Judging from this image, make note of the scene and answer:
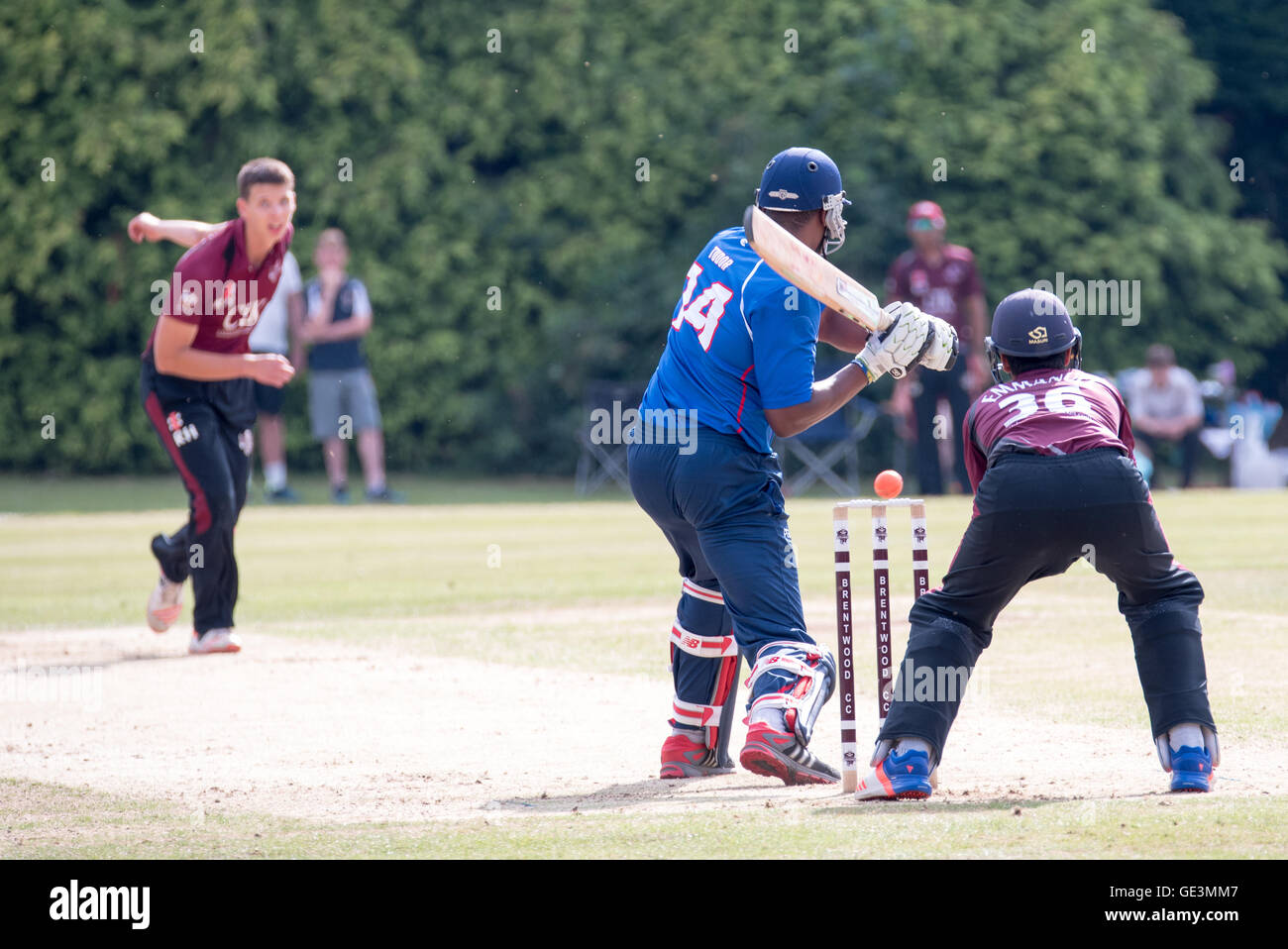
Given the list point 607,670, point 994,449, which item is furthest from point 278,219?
point 994,449

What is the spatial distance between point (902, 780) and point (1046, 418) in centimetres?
124

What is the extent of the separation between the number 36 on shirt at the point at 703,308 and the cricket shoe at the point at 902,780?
1.53 m

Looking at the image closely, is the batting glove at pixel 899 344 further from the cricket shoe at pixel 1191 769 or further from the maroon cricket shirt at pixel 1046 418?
the cricket shoe at pixel 1191 769

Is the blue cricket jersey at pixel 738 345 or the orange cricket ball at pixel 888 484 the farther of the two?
the blue cricket jersey at pixel 738 345

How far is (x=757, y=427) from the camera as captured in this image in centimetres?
632

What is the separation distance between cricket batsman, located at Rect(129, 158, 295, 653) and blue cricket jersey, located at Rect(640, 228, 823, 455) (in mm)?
3822

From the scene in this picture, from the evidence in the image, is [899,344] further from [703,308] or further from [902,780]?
[902,780]

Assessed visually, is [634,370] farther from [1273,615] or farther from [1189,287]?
[1273,615]

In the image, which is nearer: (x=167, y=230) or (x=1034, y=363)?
(x=1034, y=363)

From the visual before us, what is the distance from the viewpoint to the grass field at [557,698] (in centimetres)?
530

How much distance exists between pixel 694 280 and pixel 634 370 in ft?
58.3

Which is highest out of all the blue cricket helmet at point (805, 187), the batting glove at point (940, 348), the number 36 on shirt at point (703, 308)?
the blue cricket helmet at point (805, 187)

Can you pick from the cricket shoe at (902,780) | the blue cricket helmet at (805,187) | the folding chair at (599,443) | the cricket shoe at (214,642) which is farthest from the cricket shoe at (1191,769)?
the folding chair at (599,443)

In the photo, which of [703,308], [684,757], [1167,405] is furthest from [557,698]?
[1167,405]
